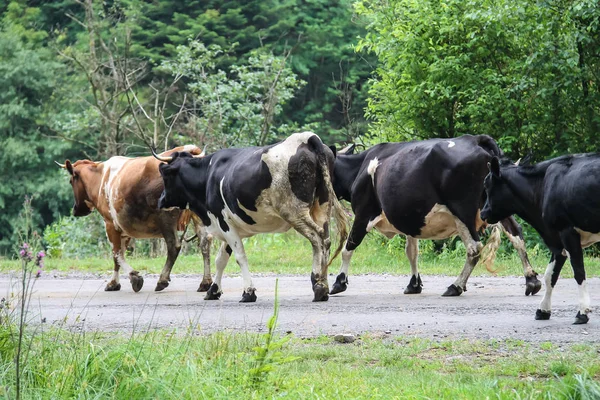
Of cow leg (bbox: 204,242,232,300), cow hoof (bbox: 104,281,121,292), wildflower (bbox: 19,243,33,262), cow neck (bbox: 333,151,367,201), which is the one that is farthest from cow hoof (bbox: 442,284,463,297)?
wildflower (bbox: 19,243,33,262)

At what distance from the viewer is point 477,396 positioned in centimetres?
642

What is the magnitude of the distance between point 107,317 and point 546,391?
260 inches

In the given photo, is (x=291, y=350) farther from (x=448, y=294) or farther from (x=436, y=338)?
(x=448, y=294)

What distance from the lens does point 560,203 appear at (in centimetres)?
1029

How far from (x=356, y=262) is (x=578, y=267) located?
1076 cm

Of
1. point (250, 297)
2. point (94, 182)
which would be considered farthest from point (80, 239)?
point (250, 297)

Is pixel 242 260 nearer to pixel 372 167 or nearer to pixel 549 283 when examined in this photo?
pixel 372 167

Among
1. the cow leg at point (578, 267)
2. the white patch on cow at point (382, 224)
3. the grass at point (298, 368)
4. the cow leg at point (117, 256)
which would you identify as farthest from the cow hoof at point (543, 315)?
the cow leg at point (117, 256)

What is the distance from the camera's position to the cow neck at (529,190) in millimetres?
11047

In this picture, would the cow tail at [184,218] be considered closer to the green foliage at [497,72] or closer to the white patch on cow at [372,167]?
the white patch on cow at [372,167]

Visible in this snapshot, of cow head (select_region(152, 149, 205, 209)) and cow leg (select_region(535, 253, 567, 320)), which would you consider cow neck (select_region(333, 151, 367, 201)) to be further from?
cow leg (select_region(535, 253, 567, 320))

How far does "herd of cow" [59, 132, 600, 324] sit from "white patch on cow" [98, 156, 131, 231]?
0.13 ft

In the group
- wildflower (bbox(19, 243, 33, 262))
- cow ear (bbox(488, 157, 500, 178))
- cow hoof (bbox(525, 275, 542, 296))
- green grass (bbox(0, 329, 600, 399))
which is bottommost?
green grass (bbox(0, 329, 600, 399))

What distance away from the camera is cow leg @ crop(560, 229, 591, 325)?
10.0 m
